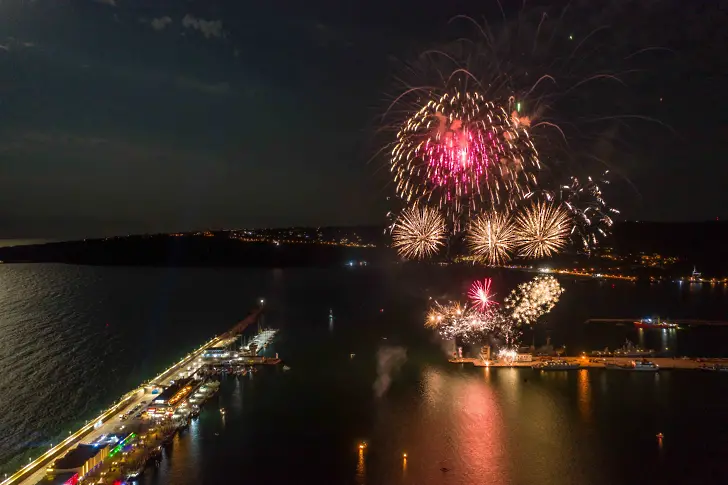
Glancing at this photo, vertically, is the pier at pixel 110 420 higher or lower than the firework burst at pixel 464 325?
lower

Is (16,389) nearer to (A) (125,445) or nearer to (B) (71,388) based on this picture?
(B) (71,388)

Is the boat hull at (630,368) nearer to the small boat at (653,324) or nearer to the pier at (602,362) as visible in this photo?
the pier at (602,362)

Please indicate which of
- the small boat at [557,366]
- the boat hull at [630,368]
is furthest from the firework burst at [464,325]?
the boat hull at [630,368]

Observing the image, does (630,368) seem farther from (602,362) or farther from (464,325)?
(464,325)

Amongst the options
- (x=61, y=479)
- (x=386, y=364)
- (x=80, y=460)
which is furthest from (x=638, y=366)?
(x=61, y=479)

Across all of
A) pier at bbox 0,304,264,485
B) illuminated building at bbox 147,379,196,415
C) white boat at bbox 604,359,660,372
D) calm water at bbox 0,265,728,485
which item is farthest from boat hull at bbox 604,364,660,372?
illuminated building at bbox 147,379,196,415

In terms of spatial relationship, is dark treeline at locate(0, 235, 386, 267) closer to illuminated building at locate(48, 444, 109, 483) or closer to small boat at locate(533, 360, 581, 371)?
small boat at locate(533, 360, 581, 371)
